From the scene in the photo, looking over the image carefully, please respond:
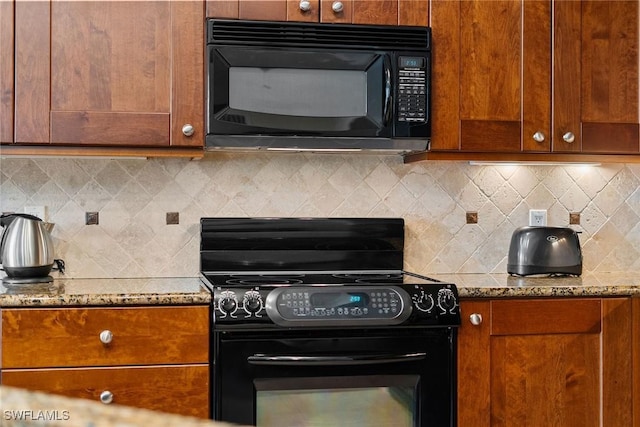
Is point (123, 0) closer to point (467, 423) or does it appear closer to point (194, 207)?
point (194, 207)

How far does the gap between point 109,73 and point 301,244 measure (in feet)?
3.01

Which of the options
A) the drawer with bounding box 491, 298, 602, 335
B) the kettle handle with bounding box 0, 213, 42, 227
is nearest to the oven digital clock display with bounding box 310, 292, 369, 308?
the drawer with bounding box 491, 298, 602, 335

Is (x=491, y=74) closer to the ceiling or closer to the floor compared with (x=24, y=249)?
closer to the ceiling

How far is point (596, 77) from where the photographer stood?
270 cm

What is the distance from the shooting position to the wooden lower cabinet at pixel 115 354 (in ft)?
6.88

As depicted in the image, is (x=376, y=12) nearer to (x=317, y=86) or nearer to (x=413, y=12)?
(x=413, y=12)

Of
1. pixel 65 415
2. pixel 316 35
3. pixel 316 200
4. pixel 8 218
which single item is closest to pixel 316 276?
pixel 316 200

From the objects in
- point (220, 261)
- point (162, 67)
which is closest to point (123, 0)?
point (162, 67)

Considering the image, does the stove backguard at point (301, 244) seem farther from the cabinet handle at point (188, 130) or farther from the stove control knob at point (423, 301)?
the stove control knob at point (423, 301)

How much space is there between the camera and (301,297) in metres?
2.21

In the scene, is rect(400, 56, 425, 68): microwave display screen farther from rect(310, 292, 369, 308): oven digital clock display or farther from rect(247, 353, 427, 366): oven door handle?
rect(247, 353, 427, 366): oven door handle

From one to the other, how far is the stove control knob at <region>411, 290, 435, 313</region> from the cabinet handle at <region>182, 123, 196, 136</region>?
0.89 metres

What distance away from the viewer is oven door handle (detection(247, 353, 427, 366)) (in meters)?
2.19

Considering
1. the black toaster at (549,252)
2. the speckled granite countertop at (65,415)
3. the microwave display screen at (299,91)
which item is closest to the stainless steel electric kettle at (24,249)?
the microwave display screen at (299,91)
